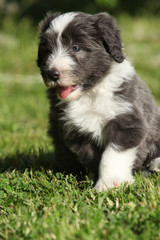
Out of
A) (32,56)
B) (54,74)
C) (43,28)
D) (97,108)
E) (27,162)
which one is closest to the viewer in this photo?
(54,74)

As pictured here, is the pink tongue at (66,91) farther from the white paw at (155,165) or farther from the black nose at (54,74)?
the white paw at (155,165)

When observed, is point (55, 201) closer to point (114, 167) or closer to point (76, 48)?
point (114, 167)

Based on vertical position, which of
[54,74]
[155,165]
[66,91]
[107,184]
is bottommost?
[155,165]

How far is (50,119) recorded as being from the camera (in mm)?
4746

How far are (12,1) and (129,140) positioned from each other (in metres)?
15.5

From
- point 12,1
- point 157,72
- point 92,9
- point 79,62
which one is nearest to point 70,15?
point 79,62

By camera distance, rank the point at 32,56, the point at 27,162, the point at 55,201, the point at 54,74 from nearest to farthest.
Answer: the point at 55,201 → the point at 54,74 → the point at 27,162 → the point at 32,56

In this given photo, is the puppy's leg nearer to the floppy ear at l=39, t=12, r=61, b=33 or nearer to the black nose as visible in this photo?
the black nose

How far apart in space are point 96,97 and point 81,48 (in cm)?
55

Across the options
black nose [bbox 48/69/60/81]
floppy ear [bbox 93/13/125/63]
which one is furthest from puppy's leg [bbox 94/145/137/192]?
floppy ear [bbox 93/13/125/63]

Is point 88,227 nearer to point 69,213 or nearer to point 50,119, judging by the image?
point 69,213

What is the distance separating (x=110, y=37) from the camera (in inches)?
165

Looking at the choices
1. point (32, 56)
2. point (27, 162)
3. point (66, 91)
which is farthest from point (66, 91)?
point (32, 56)

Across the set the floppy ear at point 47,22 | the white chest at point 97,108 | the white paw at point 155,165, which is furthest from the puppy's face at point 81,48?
the white paw at point 155,165
